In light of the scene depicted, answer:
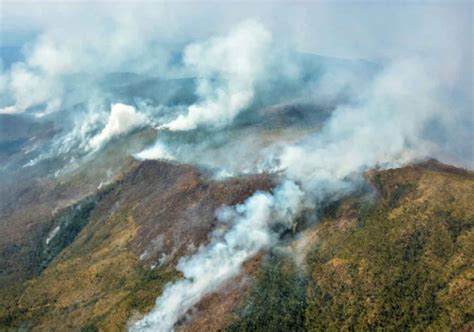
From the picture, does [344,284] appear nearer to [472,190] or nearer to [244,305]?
[244,305]

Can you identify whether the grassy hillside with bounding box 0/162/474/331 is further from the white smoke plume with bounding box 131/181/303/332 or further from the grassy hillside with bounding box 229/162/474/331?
the white smoke plume with bounding box 131/181/303/332

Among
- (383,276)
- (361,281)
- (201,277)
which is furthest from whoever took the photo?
(201,277)

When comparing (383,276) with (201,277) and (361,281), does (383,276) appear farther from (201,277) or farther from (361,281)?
(201,277)

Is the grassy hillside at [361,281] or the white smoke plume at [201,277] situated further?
the white smoke plume at [201,277]

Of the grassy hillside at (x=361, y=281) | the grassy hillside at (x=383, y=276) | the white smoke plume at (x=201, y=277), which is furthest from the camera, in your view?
the white smoke plume at (x=201, y=277)

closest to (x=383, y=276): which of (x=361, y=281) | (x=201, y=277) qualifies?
(x=361, y=281)

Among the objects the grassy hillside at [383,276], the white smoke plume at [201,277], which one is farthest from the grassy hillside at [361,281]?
the white smoke plume at [201,277]

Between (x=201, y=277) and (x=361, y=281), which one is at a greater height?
(x=361, y=281)

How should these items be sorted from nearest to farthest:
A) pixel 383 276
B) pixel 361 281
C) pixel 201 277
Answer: pixel 383 276 → pixel 361 281 → pixel 201 277

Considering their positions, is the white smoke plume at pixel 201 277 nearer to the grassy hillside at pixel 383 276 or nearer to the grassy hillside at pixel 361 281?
→ the grassy hillside at pixel 361 281
